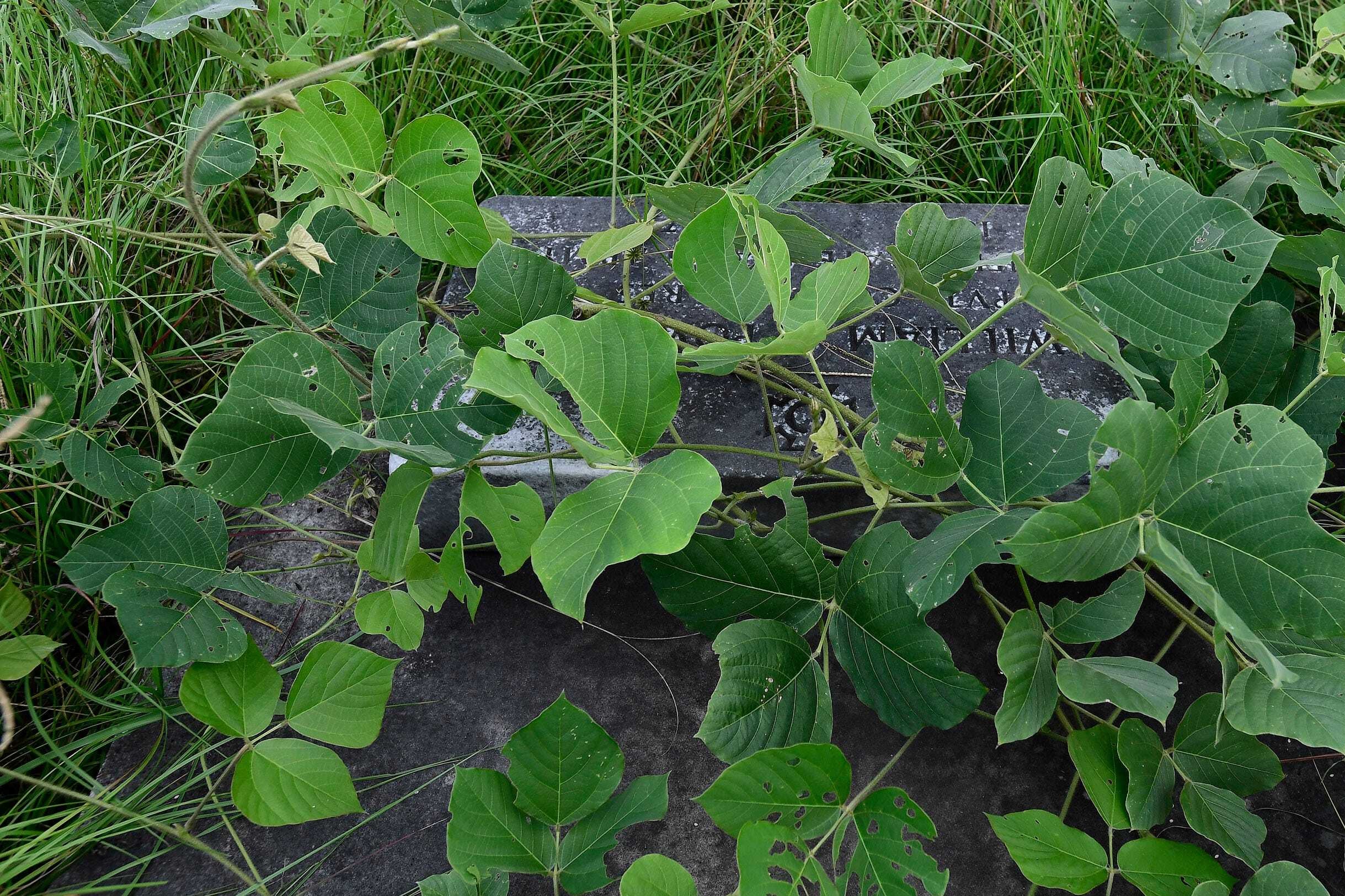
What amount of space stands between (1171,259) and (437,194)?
3.10ft

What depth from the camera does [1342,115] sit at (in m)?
2.16

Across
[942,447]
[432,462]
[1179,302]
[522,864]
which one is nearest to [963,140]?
[1179,302]

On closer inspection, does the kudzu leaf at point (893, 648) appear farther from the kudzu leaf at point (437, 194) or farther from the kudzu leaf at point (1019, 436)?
the kudzu leaf at point (437, 194)

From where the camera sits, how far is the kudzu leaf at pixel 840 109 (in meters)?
1.28

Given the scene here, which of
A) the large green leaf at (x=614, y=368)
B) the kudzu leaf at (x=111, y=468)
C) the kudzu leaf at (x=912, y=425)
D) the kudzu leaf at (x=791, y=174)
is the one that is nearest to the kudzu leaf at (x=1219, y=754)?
the kudzu leaf at (x=912, y=425)

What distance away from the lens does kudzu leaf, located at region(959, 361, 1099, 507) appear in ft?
3.68

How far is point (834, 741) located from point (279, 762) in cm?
78

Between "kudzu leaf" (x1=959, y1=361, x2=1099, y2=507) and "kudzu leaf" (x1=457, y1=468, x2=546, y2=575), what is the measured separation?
555 millimetres

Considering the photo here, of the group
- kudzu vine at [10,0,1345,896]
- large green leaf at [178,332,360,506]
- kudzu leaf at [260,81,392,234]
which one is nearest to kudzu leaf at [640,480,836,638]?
kudzu vine at [10,0,1345,896]

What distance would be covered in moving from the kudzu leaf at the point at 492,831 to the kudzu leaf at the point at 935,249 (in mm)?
873

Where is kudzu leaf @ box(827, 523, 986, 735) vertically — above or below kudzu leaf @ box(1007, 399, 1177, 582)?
below

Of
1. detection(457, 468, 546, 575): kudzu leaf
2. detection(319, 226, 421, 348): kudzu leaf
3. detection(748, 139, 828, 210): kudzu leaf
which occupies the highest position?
detection(748, 139, 828, 210): kudzu leaf

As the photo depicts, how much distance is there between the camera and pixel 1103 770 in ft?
3.77

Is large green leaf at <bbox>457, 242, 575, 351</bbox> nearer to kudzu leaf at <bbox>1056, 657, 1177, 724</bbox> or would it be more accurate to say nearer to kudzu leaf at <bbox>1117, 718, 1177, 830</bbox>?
kudzu leaf at <bbox>1056, 657, 1177, 724</bbox>
